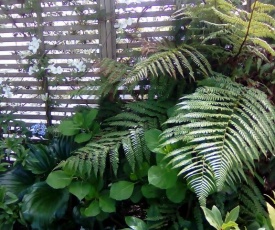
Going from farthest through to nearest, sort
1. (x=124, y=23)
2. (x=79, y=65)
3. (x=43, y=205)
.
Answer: (x=79, y=65) → (x=124, y=23) → (x=43, y=205)

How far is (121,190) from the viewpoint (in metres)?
1.61

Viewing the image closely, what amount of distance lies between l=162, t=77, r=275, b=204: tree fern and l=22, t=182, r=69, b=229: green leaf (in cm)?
63

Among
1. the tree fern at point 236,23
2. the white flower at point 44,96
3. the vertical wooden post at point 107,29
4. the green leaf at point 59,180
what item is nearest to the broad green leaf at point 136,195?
the green leaf at point 59,180

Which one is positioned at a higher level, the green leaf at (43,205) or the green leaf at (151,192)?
the green leaf at (151,192)

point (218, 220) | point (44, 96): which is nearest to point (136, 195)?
point (218, 220)

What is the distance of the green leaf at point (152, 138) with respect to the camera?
154 cm

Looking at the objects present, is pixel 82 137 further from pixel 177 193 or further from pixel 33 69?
pixel 33 69

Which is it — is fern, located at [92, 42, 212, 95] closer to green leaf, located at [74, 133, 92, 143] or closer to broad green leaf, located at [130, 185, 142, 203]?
green leaf, located at [74, 133, 92, 143]

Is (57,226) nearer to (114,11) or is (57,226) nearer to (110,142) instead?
(110,142)

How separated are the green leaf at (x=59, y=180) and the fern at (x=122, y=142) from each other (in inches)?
1.6

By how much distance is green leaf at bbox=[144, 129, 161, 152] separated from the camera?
1.54 meters

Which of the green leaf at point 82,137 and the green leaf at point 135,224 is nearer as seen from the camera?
the green leaf at point 135,224

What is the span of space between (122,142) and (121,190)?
206 mm

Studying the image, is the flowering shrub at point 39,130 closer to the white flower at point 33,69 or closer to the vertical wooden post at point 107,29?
the white flower at point 33,69
